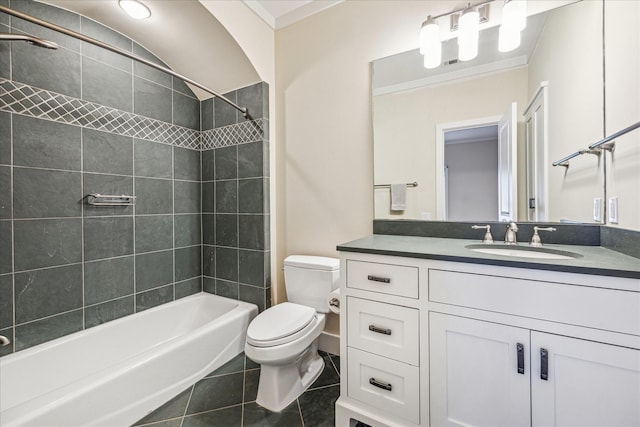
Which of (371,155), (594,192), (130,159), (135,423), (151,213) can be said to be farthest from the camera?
(151,213)

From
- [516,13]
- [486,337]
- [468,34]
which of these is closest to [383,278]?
[486,337]

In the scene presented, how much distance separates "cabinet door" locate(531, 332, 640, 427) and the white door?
28.5 inches

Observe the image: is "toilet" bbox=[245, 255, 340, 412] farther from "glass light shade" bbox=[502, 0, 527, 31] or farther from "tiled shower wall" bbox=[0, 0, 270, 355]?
"glass light shade" bbox=[502, 0, 527, 31]

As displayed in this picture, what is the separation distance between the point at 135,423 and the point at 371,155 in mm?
1988

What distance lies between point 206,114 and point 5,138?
1269mm

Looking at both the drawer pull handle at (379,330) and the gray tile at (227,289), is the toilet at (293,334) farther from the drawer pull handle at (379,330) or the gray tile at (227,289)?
the gray tile at (227,289)

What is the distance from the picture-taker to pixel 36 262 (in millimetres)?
1535

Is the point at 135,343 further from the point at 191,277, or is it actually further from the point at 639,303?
the point at 639,303

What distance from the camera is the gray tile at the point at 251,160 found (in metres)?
2.08

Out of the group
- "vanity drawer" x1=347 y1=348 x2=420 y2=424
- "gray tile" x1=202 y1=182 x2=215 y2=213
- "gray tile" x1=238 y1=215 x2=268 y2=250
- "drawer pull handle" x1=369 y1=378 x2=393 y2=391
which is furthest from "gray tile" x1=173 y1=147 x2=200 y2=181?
"drawer pull handle" x1=369 y1=378 x2=393 y2=391

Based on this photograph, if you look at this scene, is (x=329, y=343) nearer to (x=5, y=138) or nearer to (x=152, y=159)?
(x=152, y=159)

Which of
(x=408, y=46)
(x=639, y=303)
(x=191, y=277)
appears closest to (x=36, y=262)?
(x=191, y=277)

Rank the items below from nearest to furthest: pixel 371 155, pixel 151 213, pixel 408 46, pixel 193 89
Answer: pixel 408 46 < pixel 371 155 < pixel 151 213 < pixel 193 89

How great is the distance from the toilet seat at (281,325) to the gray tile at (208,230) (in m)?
1.02
